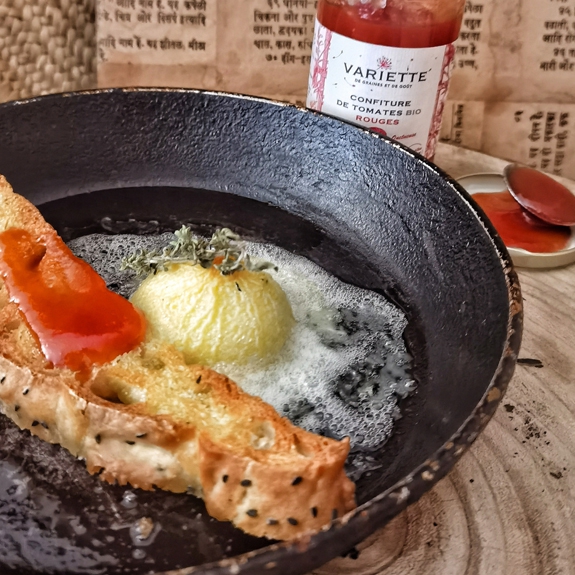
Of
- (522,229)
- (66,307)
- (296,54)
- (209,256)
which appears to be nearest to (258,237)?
(209,256)

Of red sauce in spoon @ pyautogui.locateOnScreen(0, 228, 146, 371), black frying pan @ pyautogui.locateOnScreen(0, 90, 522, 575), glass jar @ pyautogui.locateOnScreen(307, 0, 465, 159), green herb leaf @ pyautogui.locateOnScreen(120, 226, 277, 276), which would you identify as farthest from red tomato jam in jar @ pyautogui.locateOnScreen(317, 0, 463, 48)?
red sauce in spoon @ pyautogui.locateOnScreen(0, 228, 146, 371)

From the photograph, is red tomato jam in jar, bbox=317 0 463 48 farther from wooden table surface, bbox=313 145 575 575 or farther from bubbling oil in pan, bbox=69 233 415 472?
wooden table surface, bbox=313 145 575 575

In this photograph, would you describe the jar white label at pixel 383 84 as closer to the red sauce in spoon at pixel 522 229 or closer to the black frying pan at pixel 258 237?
the black frying pan at pixel 258 237

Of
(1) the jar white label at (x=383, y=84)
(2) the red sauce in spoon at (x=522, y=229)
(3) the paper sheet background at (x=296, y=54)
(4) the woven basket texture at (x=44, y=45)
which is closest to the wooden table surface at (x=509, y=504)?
(2) the red sauce in spoon at (x=522, y=229)

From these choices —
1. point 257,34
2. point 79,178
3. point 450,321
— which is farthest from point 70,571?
point 257,34

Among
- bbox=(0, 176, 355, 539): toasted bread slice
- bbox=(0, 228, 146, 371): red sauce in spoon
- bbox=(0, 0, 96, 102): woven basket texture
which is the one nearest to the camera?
bbox=(0, 176, 355, 539): toasted bread slice
